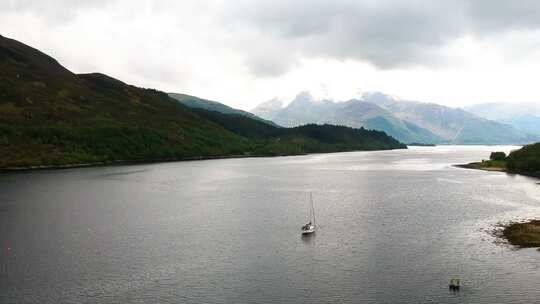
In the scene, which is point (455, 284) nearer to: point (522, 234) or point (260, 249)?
point (260, 249)

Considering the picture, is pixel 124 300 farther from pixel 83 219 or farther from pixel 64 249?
pixel 83 219

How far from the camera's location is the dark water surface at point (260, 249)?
5966cm

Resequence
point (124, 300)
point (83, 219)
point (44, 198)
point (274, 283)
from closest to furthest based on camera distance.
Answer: point (124, 300) < point (274, 283) < point (83, 219) < point (44, 198)

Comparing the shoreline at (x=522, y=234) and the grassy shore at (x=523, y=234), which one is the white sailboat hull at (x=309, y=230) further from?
the grassy shore at (x=523, y=234)

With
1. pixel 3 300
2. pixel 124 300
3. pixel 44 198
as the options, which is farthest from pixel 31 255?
pixel 44 198

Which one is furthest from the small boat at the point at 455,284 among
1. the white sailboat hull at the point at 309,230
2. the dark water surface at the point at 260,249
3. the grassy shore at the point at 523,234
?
the white sailboat hull at the point at 309,230

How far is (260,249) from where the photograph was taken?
80.2 metres

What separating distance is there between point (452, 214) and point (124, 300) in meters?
83.3

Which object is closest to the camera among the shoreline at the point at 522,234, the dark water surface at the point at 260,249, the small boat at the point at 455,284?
the small boat at the point at 455,284

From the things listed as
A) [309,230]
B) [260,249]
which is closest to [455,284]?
[260,249]

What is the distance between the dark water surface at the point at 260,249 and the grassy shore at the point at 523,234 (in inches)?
149

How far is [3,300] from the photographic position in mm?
57531

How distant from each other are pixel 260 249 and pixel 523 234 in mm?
50189

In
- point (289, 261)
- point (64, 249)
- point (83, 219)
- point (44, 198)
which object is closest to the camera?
point (289, 261)
